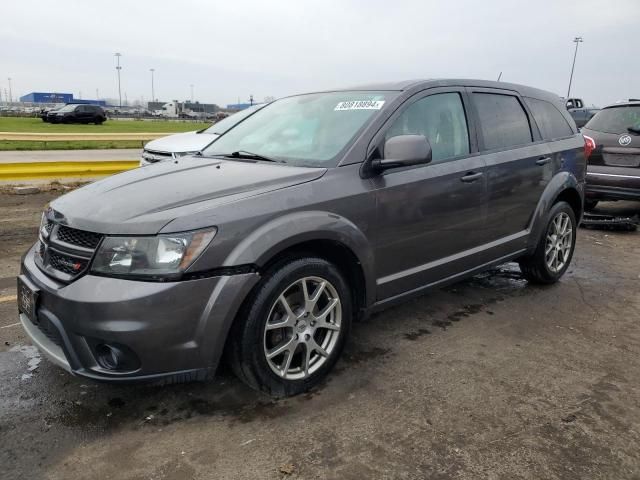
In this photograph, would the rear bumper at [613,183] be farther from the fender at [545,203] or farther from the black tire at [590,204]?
the fender at [545,203]

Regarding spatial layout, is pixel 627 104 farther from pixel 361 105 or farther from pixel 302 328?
pixel 302 328

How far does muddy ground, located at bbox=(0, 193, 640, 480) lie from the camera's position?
2.41m

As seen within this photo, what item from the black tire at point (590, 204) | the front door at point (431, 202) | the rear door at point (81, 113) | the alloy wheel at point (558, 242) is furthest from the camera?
the rear door at point (81, 113)

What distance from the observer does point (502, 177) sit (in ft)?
13.4

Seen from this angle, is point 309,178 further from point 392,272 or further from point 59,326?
point 59,326

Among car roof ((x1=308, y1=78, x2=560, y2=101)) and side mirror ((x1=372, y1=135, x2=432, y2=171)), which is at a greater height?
car roof ((x1=308, y1=78, x2=560, y2=101))

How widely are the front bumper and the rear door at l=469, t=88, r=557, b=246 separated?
2.25m

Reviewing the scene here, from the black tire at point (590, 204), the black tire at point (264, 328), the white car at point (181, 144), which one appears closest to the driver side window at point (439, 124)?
the black tire at point (264, 328)

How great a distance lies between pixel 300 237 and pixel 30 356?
1.98 m

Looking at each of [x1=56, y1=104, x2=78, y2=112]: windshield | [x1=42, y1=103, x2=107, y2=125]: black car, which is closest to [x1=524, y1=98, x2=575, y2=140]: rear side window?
[x1=42, y1=103, x2=107, y2=125]: black car

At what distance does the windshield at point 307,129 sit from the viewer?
3334mm

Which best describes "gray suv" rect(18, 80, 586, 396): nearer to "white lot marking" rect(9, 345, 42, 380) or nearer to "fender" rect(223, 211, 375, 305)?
"fender" rect(223, 211, 375, 305)

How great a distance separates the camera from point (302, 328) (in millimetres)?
2947

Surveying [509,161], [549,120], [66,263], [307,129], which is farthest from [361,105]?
[549,120]
